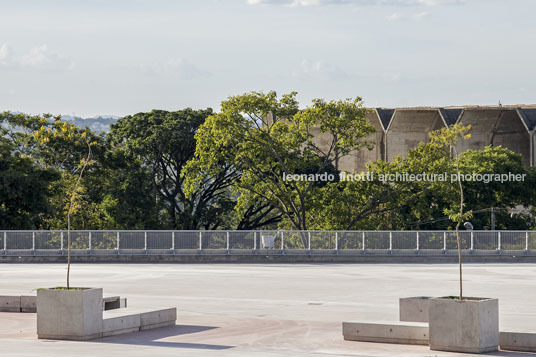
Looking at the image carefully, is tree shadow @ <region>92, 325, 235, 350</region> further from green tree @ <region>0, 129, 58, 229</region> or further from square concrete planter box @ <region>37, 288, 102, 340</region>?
green tree @ <region>0, 129, 58, 229</region>

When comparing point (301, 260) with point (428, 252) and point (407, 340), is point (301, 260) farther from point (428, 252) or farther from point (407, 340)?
point (407, 340)

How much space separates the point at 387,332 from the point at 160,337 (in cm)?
396

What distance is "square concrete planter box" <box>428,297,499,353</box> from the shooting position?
1436cm

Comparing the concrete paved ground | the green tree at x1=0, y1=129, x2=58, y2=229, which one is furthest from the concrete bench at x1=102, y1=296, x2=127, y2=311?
the green tree at x1=0, y1=129, x2=58, y2=229

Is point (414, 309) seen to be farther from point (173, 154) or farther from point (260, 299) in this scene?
point (173, 154)

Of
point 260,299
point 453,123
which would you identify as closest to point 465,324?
point 260,299

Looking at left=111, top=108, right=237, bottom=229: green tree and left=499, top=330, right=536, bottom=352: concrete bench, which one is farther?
left=111, top=108, right=237, bottom=229: green tree

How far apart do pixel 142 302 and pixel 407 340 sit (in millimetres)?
10173

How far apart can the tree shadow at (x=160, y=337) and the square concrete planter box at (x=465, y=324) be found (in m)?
3.45

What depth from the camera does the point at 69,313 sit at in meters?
16.1

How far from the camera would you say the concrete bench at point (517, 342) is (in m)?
15.0

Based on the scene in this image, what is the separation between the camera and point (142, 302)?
80.4 feet

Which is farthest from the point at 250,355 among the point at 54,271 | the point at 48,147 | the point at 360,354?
the point at 48,147

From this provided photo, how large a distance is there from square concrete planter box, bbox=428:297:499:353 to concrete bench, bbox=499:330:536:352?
28 centimetres
